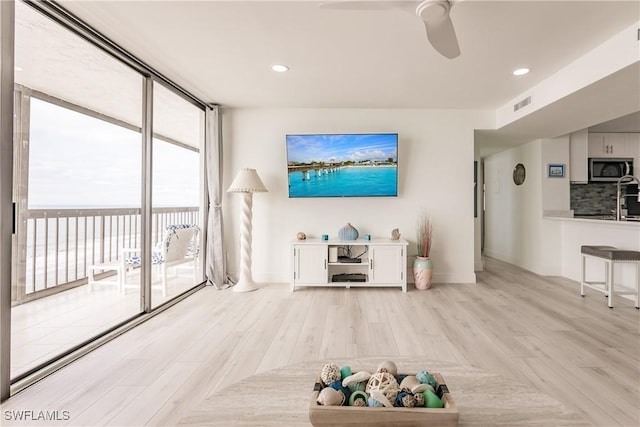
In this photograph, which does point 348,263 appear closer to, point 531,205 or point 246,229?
point 246,229

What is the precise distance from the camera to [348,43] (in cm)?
246

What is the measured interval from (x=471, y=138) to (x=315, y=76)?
2417 mm

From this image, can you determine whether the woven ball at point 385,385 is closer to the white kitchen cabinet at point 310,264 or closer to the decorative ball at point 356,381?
the decorative ball at point 356,381

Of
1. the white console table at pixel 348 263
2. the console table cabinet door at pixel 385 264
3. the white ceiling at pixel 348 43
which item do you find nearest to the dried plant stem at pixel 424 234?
the white console table at pixel 348 263

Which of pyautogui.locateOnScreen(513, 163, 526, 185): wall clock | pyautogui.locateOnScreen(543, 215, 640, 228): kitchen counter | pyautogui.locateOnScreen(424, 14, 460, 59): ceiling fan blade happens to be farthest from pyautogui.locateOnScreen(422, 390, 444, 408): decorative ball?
pyautogui.locateOnScreen(513, 163, 526, 185): wall clock

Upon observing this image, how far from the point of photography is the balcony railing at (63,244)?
3.14 meters

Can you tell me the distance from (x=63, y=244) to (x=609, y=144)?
830cm

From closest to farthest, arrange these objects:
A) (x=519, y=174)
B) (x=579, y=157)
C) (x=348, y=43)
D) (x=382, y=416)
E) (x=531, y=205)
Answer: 1. (x=382, y=416)
2. (x=348, y=43)
3. (x=579, y=157)
4. (x=531, y=205)
5. (x=519, y=174)

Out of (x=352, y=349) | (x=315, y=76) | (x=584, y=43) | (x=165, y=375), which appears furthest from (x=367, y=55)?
(x=165, y=375)

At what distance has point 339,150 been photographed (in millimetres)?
4016

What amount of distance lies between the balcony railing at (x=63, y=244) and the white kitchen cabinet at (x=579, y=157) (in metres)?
6.17

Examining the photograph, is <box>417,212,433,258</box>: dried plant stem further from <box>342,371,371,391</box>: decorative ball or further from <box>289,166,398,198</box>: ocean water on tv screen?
<box>342,371,371,391</box>: decorative ball

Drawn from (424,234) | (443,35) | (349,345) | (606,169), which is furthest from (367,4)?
(606,169)

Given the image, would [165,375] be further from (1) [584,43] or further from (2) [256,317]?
(1) [584,43]
